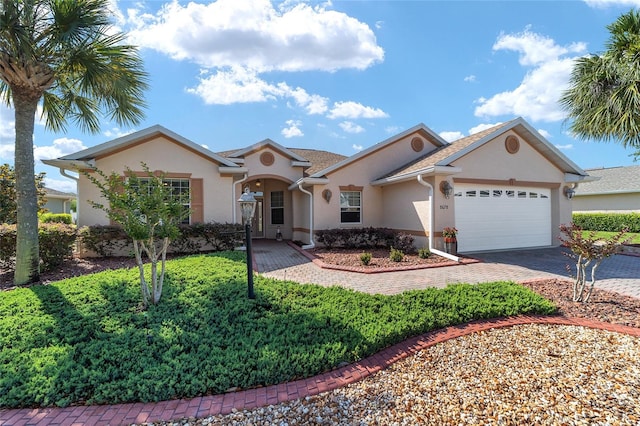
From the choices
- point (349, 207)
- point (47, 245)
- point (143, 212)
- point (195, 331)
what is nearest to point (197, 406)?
point (195, 331)

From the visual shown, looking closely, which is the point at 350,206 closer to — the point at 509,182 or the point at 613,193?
the point at 509,182

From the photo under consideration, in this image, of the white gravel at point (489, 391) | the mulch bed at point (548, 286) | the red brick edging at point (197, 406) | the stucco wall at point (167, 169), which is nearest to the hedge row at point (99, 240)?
the mulch bed at point (548, 286)

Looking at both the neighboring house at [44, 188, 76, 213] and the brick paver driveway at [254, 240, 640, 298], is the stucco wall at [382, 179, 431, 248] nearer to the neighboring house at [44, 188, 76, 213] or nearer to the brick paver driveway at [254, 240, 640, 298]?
the brick paver driveway at [254, 240, 640, 298]

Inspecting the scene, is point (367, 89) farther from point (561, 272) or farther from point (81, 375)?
point (81, 375)

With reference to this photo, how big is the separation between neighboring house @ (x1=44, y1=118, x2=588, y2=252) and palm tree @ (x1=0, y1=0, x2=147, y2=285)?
3.15m

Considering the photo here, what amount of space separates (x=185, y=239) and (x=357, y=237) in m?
7.02

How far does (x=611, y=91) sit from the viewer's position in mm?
11250

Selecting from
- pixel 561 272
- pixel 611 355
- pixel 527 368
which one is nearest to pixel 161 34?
pixel 527 368

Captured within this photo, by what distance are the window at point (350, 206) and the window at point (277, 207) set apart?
4.34 m

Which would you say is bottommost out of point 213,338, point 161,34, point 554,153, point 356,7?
point 213,338

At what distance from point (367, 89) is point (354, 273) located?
9181 mm

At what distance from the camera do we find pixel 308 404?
3133mm

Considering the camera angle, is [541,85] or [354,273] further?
[541,85]

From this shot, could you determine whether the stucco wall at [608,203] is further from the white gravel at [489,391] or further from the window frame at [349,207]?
the white gravel at [489,391]
